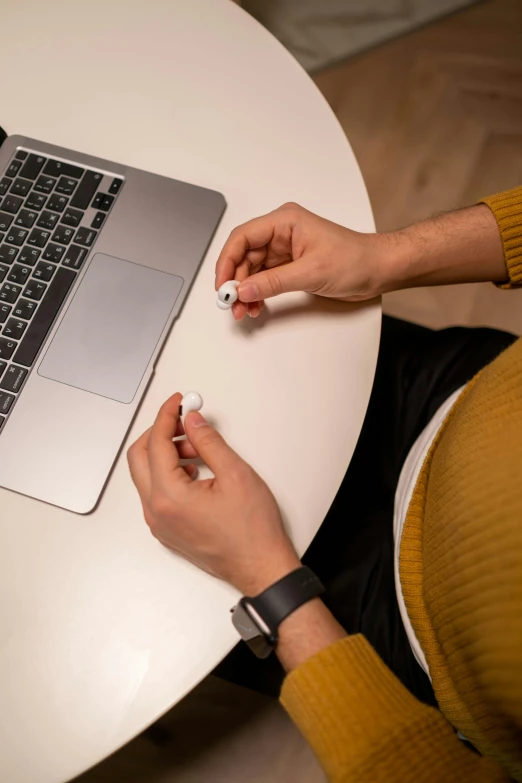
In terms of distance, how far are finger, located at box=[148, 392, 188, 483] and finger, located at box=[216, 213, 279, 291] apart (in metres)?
0.15

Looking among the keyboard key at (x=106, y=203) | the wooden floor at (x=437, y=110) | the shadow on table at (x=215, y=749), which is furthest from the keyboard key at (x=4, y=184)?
the wooden floor at (x=437, y=110)

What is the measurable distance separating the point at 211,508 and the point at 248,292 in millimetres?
203

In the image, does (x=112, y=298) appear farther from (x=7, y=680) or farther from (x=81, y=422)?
(x=7, y=680)

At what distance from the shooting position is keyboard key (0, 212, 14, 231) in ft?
1.95

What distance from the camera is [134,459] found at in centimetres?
51

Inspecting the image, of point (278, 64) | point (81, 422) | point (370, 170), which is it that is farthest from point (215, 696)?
point (370, 170)

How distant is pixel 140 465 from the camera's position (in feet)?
1.67

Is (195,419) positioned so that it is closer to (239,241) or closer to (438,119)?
(239,241)

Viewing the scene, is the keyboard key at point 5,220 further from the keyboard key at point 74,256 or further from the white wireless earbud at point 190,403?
the white wireless earbud at point 190,403

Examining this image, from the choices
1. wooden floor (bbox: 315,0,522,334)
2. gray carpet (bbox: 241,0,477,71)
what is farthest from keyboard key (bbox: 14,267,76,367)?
gray carpet (bbox: 241,0,477,71)

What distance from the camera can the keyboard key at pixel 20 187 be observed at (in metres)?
0.61

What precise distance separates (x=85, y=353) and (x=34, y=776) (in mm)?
359

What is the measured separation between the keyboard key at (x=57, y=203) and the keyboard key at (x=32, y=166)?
37 millimetres

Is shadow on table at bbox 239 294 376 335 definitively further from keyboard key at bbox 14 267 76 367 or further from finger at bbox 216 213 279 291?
keyboard key at bbox 14 267 76 367
